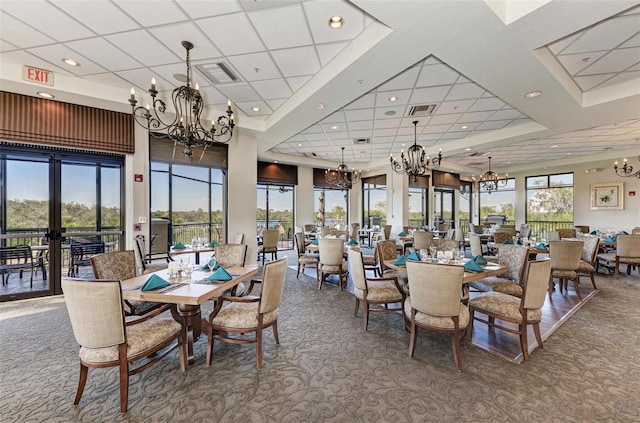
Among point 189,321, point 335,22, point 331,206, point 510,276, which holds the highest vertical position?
point 335,22

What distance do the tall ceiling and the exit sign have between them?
7cm

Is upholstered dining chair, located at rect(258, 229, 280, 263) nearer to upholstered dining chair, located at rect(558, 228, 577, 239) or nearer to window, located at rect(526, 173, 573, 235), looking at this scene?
upholstered dining chair, located at rect(558, 228, 577, 239)

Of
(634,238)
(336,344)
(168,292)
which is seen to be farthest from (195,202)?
(634,238)

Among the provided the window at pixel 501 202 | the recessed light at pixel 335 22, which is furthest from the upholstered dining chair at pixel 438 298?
the window at pixel 501 202

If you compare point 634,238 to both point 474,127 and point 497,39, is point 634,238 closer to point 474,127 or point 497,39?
point 474,127

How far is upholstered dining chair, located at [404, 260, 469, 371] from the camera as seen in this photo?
2379 mm

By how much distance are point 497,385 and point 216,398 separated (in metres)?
→ 2.32

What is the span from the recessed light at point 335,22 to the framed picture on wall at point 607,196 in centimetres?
1188

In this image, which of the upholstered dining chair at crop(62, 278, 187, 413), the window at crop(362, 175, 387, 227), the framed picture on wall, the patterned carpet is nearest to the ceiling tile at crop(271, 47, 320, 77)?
the upholstered dining chair at crop(62, 278, 187, 413)

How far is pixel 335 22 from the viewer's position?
2.82m

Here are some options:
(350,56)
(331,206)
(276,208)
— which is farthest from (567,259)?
(276,208)

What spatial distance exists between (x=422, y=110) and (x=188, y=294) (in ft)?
16.6

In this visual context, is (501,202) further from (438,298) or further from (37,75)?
(37,75)

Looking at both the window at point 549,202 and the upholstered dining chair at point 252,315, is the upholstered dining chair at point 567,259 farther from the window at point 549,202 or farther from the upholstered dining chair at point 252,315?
the window at point 549,202
